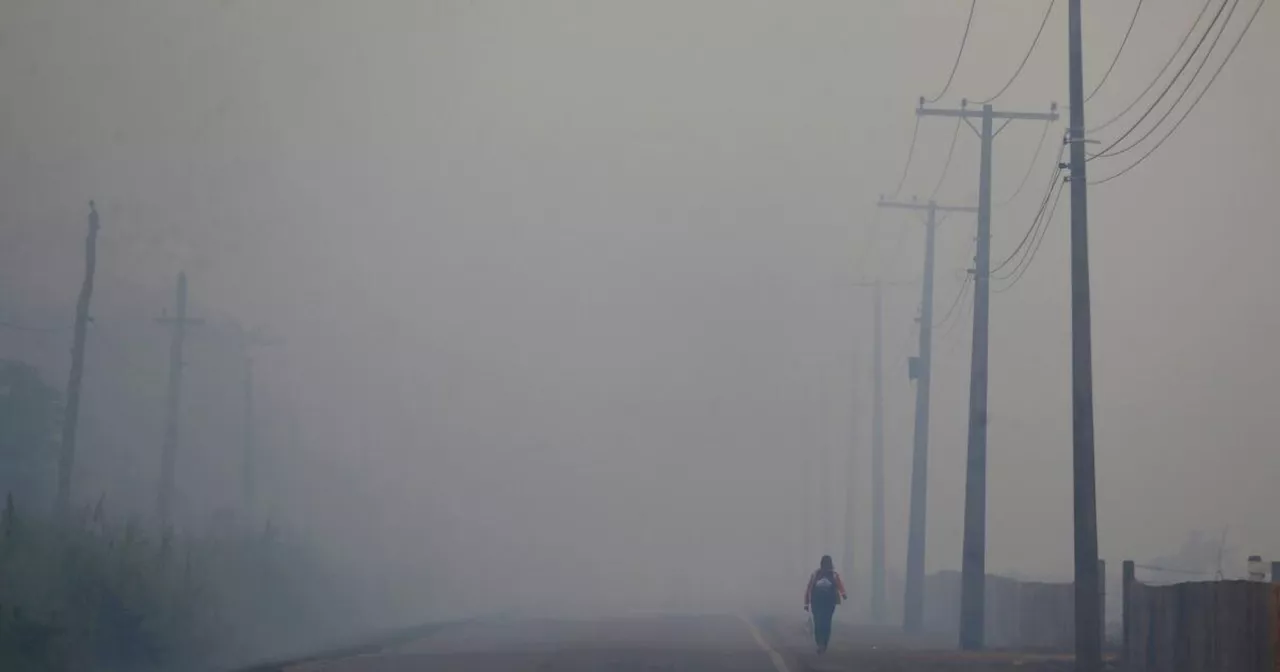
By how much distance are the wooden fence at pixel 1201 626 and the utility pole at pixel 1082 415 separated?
0.89 meters

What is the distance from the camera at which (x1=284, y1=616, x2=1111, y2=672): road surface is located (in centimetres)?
3073

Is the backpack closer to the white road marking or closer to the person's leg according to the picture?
the person's leg

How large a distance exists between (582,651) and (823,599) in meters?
5.51

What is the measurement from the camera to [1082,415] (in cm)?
2948

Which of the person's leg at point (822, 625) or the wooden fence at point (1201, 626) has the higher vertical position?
the wooden fence at point (1201, 626)

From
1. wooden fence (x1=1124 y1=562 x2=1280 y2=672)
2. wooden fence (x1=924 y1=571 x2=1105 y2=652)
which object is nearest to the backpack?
wooden fence (x1=924 y1=571 x2=1105 y2=652)

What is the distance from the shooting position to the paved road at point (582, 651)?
1199 inches

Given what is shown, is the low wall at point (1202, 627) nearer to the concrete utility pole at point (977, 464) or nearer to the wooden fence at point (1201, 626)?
the wooden fence at point (1201, 626)

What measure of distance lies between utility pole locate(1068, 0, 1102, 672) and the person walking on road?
8.17 meters

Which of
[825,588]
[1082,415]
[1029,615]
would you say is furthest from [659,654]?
[1029,615]

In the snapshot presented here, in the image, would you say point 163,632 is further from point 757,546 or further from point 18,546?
point 757,546

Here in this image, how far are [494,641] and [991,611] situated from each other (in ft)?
46.5

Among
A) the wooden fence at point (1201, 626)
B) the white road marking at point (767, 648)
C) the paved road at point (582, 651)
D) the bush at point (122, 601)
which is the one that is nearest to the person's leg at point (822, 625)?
the white road marking at point (767, 648)

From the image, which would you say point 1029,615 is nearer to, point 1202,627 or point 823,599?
point 823,599
